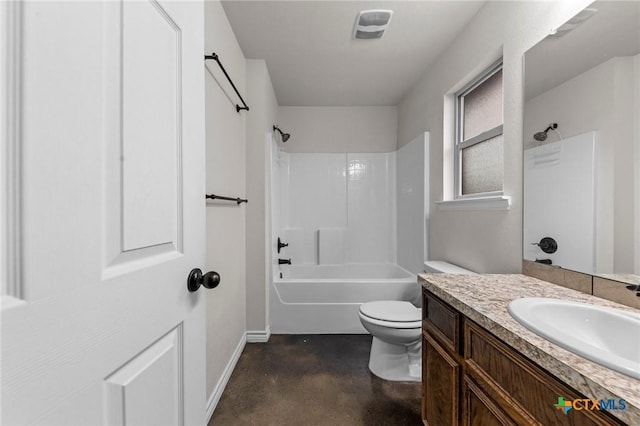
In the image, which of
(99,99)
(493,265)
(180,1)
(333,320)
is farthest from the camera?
(333,320)

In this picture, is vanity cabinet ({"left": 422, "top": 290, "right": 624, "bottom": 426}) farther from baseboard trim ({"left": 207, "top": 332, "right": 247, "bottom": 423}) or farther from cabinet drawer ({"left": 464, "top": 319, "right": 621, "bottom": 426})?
baseboard trim ({"left": 207, "top": 332, "right": 247, "bottom": 423})

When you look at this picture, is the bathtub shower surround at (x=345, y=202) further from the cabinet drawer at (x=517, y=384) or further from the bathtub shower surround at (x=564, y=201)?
the cabinet drawer at (x=517, y=384)

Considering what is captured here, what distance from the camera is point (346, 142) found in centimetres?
344

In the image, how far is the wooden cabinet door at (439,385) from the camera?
1.06m

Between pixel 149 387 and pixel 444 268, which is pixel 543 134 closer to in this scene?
pixel 444 268

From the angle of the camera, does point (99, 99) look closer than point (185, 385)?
Yes

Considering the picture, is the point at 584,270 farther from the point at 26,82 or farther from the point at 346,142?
the point at 346,142

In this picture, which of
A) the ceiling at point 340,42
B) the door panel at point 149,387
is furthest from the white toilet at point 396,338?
the ceiling at point 340,42

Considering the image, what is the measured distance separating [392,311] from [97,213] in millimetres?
1846

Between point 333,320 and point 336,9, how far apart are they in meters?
2.36

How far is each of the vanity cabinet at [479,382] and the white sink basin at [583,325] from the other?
9cm

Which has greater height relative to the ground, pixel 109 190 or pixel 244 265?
pixel 109 190

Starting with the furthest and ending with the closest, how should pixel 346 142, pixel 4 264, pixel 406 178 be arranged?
pixel 346 142, pixel 406 178, pixel 4 264

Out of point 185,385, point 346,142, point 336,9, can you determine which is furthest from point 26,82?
point 346,142
